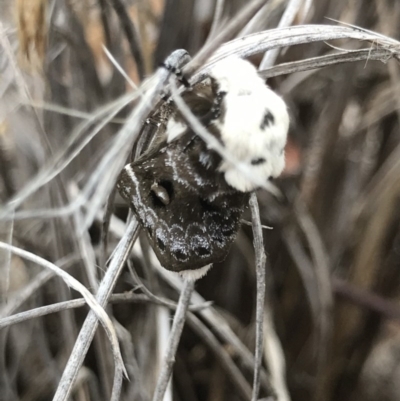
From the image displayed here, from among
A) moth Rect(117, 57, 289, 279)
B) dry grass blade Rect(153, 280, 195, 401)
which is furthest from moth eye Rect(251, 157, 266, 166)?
dry grass blade Rect(153, 280, 195, 401)

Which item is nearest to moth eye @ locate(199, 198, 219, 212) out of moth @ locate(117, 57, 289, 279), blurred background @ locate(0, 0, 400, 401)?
moth @ locate(117, 57, 289, 279)

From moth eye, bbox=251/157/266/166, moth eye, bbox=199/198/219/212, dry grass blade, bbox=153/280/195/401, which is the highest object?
moth eye, bbox=251/157/266/166

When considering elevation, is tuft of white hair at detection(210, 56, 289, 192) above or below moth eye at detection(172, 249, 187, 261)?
above

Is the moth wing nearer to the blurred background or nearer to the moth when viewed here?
the moth

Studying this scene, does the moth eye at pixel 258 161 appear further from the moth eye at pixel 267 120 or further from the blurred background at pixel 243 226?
the blurred background at pixel 243 226

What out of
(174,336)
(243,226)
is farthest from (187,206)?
(243,226)

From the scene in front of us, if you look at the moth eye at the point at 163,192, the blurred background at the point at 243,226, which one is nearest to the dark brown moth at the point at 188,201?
the moth eye at the point at 163,192

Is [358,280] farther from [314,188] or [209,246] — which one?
[209,246]

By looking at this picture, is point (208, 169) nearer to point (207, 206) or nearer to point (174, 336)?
point (207, 206)

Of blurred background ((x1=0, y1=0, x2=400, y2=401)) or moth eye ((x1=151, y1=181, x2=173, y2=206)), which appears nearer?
moth eye ((x1=151, y1=181, x2=173, y2=206))
